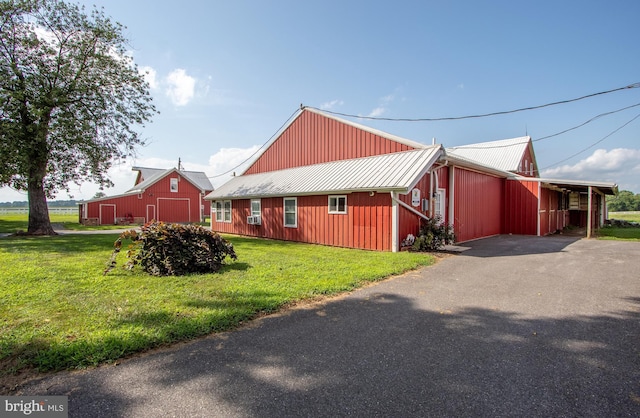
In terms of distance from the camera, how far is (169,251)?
21.4 feet

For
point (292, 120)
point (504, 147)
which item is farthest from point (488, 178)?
point (504, 147)

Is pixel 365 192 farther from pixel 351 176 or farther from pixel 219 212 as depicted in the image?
pixel 219 212

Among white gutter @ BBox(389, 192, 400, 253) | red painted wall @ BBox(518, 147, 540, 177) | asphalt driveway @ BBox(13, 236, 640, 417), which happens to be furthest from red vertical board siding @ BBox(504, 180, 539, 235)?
asphalt driveway @ BBox(13, 236, 640, 417)

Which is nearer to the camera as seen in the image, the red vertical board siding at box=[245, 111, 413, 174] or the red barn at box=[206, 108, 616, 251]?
the red barn at box=[206, 108, 616, 251]

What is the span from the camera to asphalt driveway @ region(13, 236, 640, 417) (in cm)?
230

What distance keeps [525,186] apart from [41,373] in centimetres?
1846

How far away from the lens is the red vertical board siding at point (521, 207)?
1548 cm

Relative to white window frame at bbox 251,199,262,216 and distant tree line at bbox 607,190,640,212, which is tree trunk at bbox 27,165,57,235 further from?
distant tree line at bbox 607,190,640,212

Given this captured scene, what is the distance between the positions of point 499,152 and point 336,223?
19007 mm

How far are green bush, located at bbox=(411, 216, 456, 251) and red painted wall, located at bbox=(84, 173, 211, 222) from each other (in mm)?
25820

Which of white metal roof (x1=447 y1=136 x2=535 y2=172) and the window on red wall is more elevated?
white metal roof (x1=447 y1=136 x2=535 y2=172)

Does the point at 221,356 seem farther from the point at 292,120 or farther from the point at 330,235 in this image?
the point at 292,120

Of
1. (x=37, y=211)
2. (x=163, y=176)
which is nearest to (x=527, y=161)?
(x=163, y=176)

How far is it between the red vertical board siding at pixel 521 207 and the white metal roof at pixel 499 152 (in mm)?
6248
